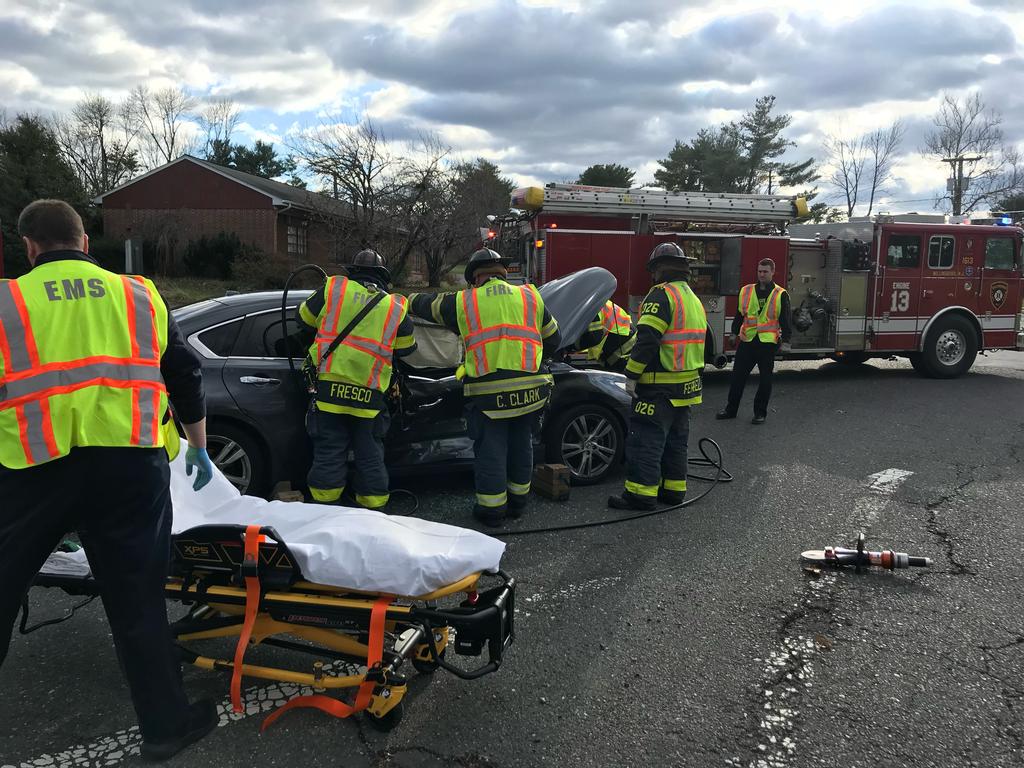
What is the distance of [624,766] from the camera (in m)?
2.56

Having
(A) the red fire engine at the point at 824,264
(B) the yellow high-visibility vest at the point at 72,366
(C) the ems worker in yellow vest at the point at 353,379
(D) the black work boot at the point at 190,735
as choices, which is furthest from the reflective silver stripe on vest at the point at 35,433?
(A) the red fire engine at the point at 824,264

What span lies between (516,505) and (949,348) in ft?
31.5

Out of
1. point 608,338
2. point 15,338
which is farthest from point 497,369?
point 15,338

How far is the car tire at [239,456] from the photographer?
4766 mm

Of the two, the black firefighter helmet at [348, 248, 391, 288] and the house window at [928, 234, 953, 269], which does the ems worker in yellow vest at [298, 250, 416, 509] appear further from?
the house window at [928, 234, 953, 269]

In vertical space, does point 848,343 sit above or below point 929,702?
above

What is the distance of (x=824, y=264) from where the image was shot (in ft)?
39.2

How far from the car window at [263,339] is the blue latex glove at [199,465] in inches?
73.7

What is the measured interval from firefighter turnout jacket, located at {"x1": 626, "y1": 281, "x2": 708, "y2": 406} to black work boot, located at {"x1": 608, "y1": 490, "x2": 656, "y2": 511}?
2.24 feet

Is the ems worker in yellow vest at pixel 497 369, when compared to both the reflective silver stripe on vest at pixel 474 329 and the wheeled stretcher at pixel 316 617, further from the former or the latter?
the wheeled stretcher at pixel 316 617

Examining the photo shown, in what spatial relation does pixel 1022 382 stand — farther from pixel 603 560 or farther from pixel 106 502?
pixel 106 502

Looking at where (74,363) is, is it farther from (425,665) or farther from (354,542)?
(425,665)

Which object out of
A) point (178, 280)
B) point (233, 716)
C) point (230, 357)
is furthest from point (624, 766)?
point (178, 280)

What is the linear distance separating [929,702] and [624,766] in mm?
1294
